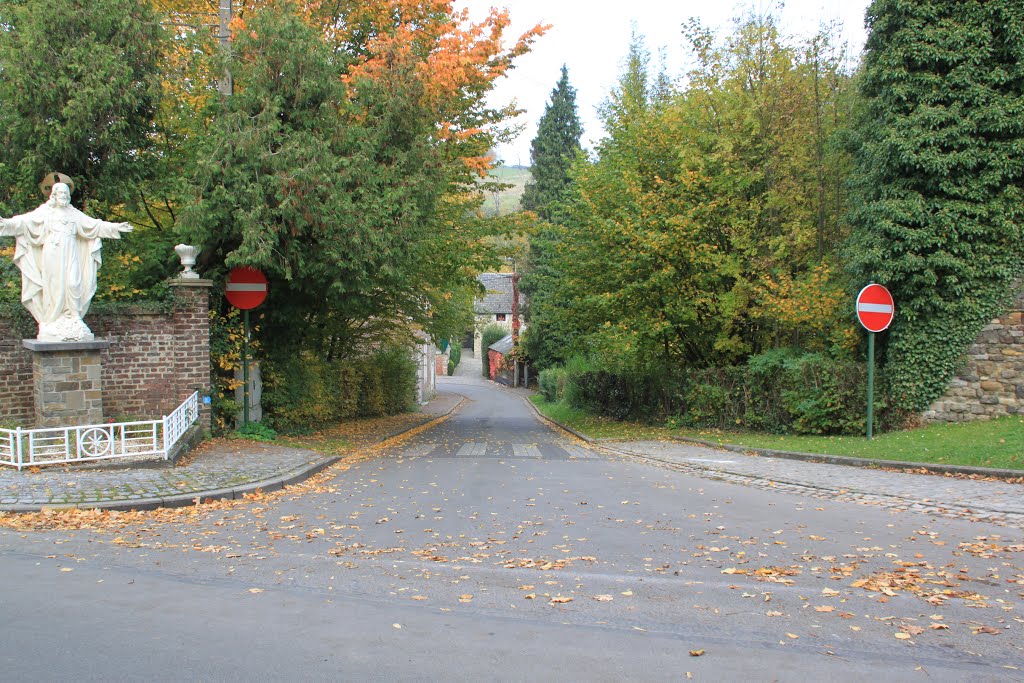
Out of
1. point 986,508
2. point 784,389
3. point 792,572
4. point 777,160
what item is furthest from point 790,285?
point 792,572

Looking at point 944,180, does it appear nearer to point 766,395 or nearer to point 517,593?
point 766,395

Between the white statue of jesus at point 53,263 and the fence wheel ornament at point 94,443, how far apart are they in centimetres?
150

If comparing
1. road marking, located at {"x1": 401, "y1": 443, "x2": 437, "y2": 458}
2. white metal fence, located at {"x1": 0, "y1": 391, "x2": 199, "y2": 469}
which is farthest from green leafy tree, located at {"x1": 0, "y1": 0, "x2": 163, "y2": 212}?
road marking, located at {"x1": 401, "y1": 443, "x2": 437, "y2": 458}

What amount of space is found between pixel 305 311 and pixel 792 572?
12806mm

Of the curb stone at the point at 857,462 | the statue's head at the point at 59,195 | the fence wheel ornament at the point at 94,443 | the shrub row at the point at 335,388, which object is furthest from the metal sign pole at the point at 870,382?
the statue's head at the point at 59,195

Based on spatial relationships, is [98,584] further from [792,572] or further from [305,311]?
[305,311]

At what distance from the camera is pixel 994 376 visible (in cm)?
1370

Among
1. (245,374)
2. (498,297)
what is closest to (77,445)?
(245,374)

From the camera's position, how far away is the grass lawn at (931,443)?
37.1 ft

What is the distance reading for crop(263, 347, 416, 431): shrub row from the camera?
54.9ft

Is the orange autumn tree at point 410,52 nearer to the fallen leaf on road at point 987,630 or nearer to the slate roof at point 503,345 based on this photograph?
the fallen leaf on road at point 987,630

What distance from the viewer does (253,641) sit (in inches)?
177

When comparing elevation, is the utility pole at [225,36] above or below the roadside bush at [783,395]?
above

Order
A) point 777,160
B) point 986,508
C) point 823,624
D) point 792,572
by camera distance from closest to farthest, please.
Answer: point 823,624, point 792,572, point 986,508, point 777,160
